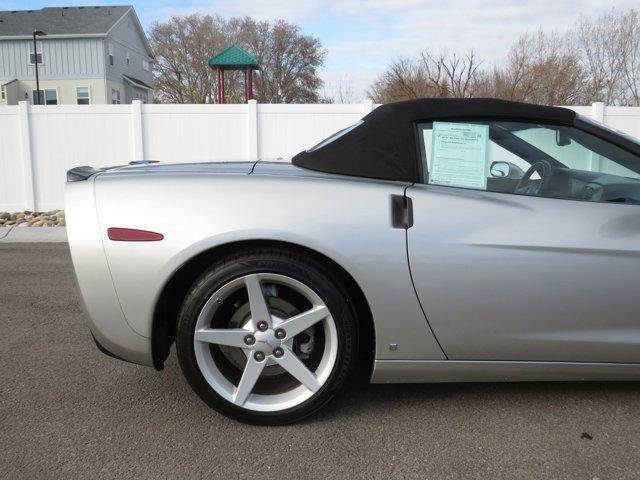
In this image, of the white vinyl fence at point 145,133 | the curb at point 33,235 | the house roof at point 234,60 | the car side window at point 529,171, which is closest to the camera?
the car side window at point 529,171

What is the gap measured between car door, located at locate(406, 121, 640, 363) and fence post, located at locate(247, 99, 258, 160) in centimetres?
870

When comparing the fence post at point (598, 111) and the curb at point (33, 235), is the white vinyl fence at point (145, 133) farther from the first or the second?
the curb at point (33, 235)

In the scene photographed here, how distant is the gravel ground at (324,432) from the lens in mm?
2312

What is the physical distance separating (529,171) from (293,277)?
1304 mm

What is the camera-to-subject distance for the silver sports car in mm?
→ 2457

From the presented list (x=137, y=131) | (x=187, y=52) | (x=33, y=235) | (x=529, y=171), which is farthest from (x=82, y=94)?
(x=529, y=171)

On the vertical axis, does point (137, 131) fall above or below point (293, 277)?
above

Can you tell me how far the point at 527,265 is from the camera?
2.45 meters

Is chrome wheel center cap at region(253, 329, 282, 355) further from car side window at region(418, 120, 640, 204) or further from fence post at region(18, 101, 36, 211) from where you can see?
fence post at region(18, 101, 36, 211)

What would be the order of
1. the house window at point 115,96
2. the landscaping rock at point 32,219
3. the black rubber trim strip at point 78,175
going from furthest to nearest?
1. the house window at point 115,96
2. the landscaping rock at point 32,219
3. the black rubber trim strip at point 78,175

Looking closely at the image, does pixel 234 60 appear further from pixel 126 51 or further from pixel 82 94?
pixel 126 51

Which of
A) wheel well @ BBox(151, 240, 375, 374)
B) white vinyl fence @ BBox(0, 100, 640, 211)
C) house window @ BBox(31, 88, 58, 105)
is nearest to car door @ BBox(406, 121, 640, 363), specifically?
wheel well @ BBox(151, 240, 375, 374)

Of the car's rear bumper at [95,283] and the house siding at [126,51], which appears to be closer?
the car's rear bumper at [95,283]

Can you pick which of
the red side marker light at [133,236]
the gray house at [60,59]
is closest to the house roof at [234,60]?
the gray house at [60,59]
